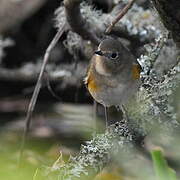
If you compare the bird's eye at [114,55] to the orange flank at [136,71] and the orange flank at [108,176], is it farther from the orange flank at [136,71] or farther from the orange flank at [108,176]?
the orange flank at [108,176]

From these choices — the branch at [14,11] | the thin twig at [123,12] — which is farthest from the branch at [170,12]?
the branch at [14,11]

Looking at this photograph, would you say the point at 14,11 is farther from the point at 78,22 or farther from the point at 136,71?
the point at 136,71

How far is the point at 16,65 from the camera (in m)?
5.97

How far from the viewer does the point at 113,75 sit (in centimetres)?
289

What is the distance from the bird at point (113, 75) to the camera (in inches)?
108

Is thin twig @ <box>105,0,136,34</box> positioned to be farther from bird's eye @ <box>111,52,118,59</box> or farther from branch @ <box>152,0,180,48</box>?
branch @ <box>152,0,180,48</box>

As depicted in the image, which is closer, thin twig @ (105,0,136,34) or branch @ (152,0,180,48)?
branch @ (152,0,180,48)

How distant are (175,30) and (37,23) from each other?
3812 millimetres

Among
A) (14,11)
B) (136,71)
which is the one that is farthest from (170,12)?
(14,11)

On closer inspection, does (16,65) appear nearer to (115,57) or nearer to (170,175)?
(115,57)

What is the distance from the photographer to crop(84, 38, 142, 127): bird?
2.74 m

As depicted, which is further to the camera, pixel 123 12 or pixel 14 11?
pixel 14 11

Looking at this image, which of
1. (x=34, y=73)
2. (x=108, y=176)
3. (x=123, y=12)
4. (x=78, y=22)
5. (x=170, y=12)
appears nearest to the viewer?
(x=170, y=12)

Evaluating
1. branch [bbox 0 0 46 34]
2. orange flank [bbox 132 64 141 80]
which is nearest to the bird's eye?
orange flank [bbox 132 64 141 80]
